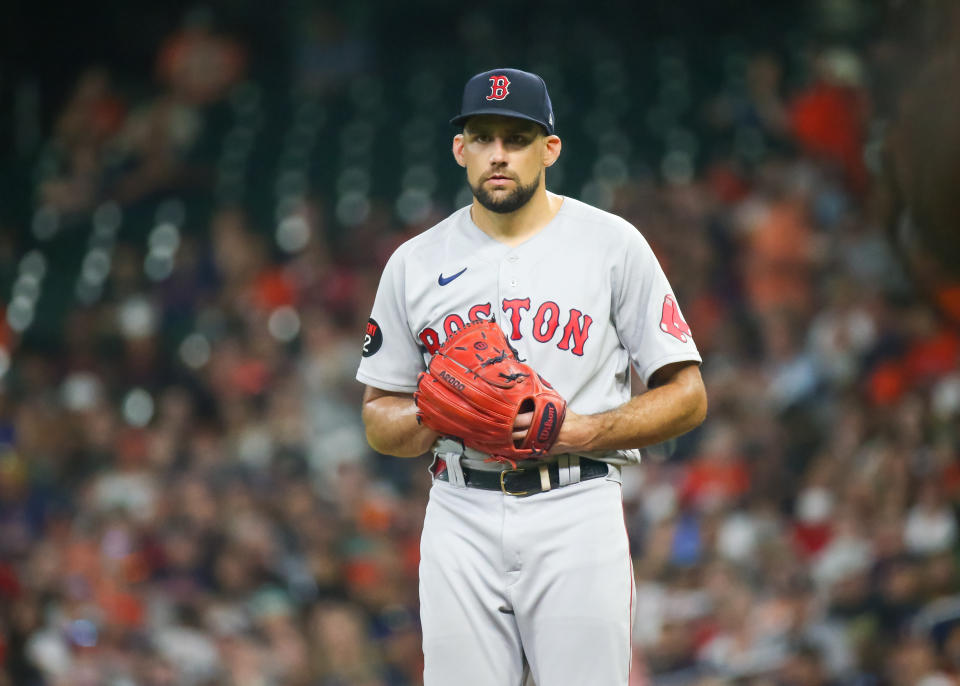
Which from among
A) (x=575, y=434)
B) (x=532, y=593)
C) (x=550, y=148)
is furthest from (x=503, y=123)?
(x=532, y=593)

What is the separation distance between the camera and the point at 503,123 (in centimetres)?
221

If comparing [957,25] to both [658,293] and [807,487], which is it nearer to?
[658,293]

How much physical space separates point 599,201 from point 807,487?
8.68ft

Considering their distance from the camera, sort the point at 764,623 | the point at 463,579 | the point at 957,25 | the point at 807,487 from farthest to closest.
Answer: the point at 807,487 < the point at 764,623 < the point at 463,579 < the point at 957,25

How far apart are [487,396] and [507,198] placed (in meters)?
0.40

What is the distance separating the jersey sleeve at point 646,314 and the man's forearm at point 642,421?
0.05 metres

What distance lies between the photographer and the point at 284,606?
5750mm

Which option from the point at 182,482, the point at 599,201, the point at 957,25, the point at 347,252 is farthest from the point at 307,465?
the point at 957,25

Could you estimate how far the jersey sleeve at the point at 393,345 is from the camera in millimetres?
2346

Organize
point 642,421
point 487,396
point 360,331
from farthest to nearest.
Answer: point 360,331 < point 642,421 < point 487,396

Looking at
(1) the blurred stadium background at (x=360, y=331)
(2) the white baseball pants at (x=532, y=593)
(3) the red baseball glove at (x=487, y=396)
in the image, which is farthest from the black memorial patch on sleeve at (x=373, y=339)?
(1) the blurred stadium background at (x=360, y=331)

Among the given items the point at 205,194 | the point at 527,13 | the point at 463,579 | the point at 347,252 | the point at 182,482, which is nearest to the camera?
the point at 463,579

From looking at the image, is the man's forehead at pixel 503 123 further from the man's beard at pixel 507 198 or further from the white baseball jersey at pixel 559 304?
the white baseball jersey at pixel 559 304

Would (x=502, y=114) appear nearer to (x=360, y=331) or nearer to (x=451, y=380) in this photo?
(x=451, y=380)
